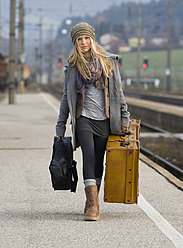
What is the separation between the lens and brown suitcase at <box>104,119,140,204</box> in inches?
232

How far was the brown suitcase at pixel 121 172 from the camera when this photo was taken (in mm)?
5887

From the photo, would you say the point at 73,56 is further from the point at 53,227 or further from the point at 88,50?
the point at 53,227

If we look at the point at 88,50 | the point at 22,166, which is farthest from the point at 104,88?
the point at 22,166

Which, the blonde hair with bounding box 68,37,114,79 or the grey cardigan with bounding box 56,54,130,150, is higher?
the blonde hair with bounding box 68,37,114,79

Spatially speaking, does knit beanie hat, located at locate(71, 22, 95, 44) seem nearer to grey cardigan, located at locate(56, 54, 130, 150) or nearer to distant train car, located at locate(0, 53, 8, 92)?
grey cardigan, located at locate(56, 54, 130, 150)

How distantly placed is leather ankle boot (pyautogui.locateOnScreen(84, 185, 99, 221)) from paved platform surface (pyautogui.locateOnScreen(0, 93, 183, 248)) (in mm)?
67

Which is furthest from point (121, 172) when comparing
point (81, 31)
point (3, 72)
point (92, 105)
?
point (3, 72)

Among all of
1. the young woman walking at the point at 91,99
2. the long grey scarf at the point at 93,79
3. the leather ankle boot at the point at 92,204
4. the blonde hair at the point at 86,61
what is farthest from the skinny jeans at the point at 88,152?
the blonde hair at the point at 86,61

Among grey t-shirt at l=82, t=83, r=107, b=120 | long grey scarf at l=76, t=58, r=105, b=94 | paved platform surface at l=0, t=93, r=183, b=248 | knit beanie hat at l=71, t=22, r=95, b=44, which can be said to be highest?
knit beanie hat at l=71, t=22, r=95, b=44

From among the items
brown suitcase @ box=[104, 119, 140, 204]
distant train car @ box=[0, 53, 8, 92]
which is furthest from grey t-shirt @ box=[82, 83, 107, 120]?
distant train car @ box=[0, 53, 8, 92]

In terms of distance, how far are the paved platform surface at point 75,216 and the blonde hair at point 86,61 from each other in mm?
1341

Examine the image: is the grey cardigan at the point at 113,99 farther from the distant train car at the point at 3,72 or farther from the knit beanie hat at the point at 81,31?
the distant train car at the point at 3,72

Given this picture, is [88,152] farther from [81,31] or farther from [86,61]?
[81,31]

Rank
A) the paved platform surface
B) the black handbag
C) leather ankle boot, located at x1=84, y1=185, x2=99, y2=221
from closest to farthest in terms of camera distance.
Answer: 1. the paved platform surface
2. leather ankle boot, located at x1=84, y1=185, x2=99, y2=221
3. the black handbag
